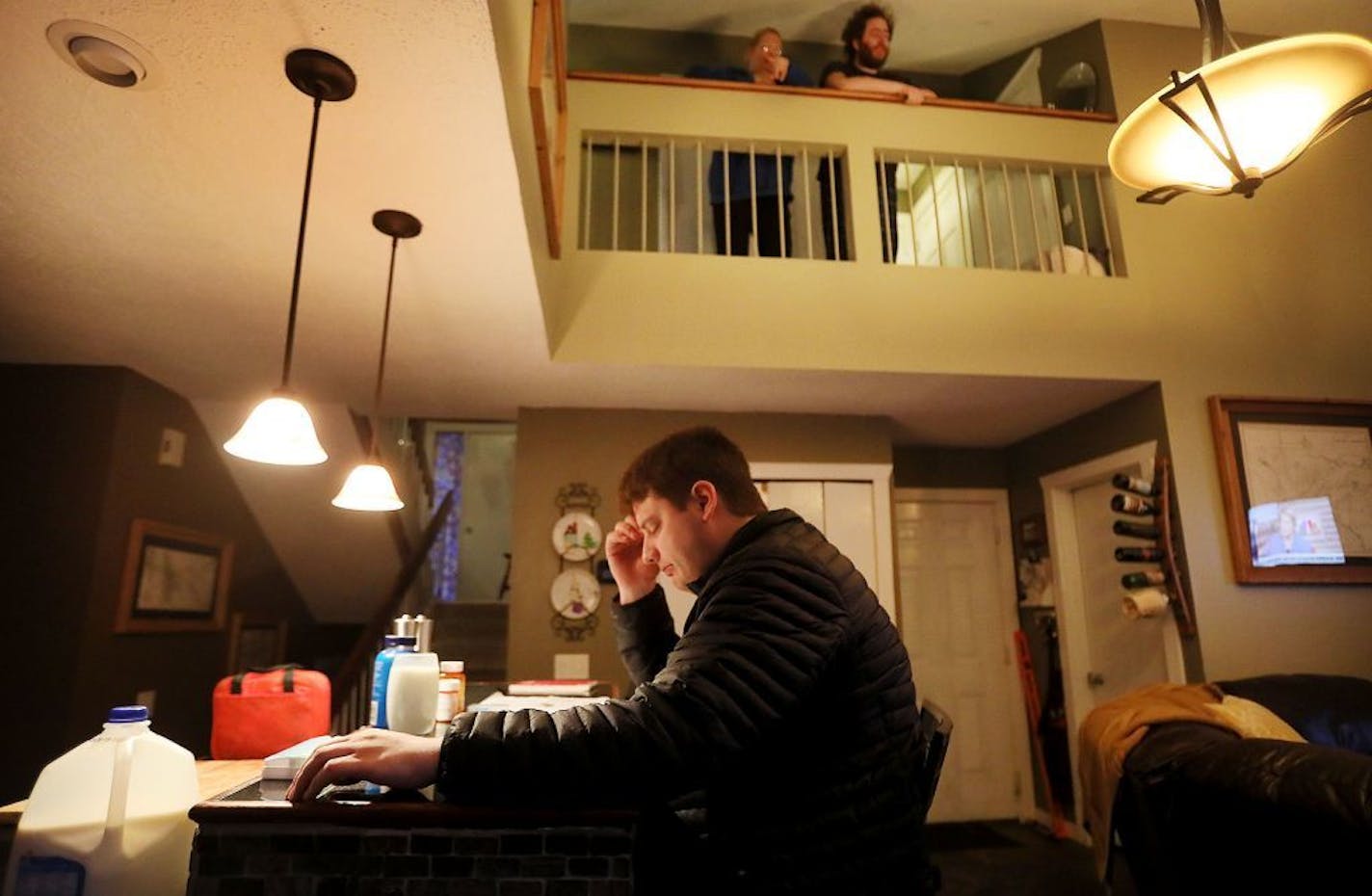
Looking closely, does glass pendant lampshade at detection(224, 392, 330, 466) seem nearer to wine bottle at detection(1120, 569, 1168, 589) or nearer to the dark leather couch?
the dark leather couch

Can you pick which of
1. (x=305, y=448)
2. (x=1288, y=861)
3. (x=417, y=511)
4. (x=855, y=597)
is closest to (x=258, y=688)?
(x=305, y=448)

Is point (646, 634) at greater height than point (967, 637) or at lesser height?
greater

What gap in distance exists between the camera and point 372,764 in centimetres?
93

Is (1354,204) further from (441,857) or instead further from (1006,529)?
(441,857)

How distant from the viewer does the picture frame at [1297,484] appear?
3.38 m

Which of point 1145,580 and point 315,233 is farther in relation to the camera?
point 1145,580

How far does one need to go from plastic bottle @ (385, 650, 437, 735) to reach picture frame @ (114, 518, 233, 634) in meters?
2.65

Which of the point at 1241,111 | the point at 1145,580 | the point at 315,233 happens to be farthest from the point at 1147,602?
the point at 315,233

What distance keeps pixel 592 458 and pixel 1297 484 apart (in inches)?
137

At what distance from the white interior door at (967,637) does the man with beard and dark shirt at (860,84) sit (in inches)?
70.6

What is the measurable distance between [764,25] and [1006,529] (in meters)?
3.78

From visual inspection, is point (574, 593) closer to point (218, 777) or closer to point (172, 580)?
point (172, 580)

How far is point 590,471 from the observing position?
157 inches

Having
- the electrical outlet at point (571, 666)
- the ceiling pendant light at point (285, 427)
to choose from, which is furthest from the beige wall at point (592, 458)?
the ceiling pendant light at point (285, 427)
